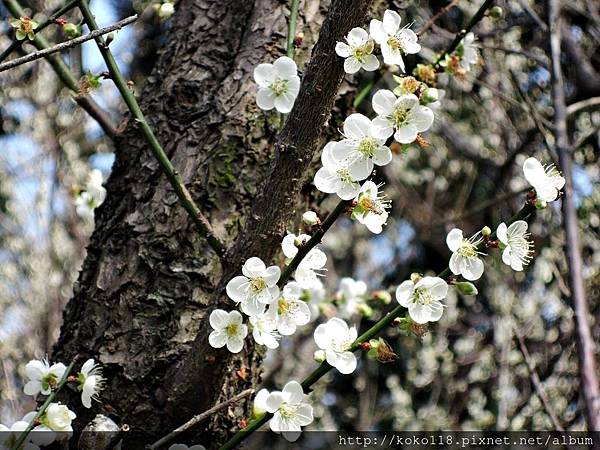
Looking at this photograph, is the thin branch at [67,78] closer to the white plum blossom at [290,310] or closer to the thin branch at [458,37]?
the white plum blossom at [290,310]

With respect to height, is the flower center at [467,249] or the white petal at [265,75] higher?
the white petal at [265,75]

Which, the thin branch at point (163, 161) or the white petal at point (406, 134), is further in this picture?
the thin branch at point (163, 161)

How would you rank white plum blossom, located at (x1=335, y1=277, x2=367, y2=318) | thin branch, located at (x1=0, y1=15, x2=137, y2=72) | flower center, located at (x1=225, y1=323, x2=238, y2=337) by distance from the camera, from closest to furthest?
1. thin branch, located at (x1=0, y1=15, x2=137, y2=72)
2. flower center, located at (x1=225, y1=323, x2=238, y2=337)
3. white plum blossom, located at (x1=335, y1=277, x2=367, y2=318)

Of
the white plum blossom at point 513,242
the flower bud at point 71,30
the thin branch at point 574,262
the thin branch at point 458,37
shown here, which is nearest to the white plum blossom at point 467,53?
the thin branch at point 458,37

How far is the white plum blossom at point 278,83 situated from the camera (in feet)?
3.77

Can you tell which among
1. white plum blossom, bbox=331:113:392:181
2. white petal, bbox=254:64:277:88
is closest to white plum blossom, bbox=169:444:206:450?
white plum blossom, bbox=331:113:392:181

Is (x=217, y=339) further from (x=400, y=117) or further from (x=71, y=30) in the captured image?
(x=71, y=30)

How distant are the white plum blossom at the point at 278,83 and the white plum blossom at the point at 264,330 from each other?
1.21 feet

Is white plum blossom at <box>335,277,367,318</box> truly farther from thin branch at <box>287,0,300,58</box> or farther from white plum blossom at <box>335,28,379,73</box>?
white plum blossom at <box>335,28,379,73</box>

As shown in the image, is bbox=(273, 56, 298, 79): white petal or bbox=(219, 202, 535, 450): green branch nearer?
bbox=(219, 202, 535, 450): green branch

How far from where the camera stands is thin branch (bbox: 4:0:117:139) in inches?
47.8

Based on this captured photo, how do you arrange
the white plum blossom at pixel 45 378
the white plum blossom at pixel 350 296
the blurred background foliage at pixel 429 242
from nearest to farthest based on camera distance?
1. the white plum blossom at pixel 45 378
2. the white plum blossom at pixel 350 296
3. the blurred background foliage at pixel 429 242

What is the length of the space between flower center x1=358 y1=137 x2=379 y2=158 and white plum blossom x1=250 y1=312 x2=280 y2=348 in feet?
0.99

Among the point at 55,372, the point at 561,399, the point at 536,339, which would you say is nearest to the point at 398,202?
the point at 536,339
